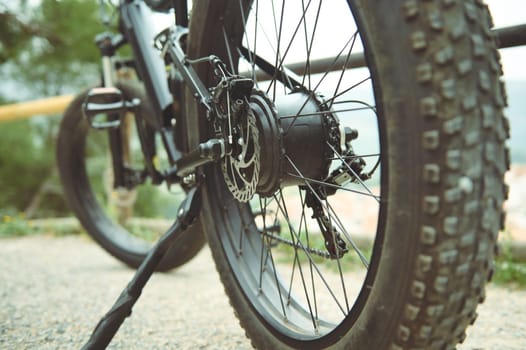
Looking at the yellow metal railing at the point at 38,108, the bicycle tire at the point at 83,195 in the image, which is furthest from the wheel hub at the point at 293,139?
the yellow metal railing at the point at 38,108

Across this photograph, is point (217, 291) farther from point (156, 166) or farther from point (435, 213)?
point (435, 213)

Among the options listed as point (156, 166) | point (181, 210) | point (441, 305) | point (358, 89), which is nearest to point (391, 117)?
point (441, 305)

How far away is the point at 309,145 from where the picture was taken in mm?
1204

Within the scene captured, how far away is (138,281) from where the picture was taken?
1.49 meters

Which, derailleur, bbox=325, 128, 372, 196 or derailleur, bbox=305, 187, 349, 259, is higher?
derailleur, bbox=325, 128, 372, 196

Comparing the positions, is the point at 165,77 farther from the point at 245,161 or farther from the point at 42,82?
the point at 42,82

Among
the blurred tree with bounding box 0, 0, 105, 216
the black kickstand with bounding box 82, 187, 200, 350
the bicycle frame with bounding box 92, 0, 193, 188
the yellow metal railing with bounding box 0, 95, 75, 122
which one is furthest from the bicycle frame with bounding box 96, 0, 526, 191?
the blurred tree with bounding box 0, 0, 105, 216

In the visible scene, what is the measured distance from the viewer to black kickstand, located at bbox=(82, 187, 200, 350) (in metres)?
1.40

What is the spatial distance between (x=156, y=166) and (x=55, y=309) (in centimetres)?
63

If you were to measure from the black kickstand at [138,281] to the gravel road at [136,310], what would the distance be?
0.14 metres

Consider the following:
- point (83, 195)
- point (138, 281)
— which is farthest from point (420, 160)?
point (83, 195)

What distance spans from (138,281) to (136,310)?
45 cm

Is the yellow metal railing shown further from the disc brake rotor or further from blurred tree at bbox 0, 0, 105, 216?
blurred tree at bbox 0, 0, 105, 216

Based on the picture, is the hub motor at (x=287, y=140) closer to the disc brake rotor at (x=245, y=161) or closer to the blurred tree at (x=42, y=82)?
the disc brake rotor at (x=245, y=161)
